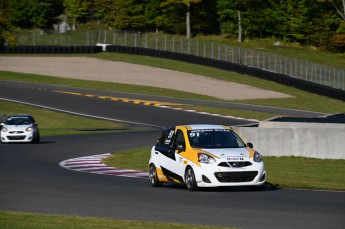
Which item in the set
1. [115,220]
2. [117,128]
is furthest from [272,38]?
[115,220]

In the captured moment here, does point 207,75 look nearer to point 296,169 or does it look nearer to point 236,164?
point 296,169

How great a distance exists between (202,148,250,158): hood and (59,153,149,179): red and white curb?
15.7ft

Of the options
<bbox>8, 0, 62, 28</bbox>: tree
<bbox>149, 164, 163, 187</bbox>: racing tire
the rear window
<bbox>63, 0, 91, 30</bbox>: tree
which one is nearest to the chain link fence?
<bbox>8, 0, 62, 28</bbox>: tree

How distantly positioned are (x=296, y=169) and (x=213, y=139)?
18.3 ft

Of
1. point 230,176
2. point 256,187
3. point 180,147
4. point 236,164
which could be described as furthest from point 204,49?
point 230,176

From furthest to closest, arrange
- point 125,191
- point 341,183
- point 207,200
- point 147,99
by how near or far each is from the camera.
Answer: point 147,99
point 341,183
point 125,191
point 207,200

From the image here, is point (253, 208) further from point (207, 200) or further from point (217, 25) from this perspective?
point (217, 25)

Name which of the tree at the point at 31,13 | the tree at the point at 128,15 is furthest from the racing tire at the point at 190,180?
the tree at the point at 31,13

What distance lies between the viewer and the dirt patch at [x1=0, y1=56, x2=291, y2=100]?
220ft

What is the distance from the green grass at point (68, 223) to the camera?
12992 mm

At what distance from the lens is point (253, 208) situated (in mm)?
15625

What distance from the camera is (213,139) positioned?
784 inches

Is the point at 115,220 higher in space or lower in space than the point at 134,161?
higher

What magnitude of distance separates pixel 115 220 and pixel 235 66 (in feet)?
194
